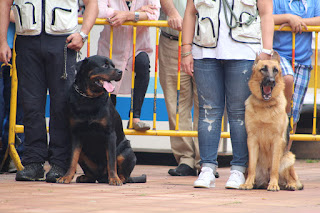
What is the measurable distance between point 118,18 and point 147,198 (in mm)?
2576

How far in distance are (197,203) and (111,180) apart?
1393 millimetres

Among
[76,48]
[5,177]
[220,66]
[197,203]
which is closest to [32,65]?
[76,48]

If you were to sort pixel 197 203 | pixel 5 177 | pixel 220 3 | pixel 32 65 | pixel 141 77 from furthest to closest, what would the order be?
pixel 141 77
pixel 5 177
pixel 32 65
pixel 220 3
pixel 197 203

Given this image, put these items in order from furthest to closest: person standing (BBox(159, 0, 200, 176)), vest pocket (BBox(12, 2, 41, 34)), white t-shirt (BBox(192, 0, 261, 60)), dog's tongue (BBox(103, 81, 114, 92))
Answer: person standing (BBox(159, 0, 200, 176)), vest pocket (BBox(12, 2, 41, 34)), dog's tongue (BBox(103, 81, 114, 92)), white t-shirt (BBox(192, 0, 261, 60))

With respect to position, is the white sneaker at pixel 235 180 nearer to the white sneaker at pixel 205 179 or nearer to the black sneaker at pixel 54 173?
the white sneaker at pixel 205 179

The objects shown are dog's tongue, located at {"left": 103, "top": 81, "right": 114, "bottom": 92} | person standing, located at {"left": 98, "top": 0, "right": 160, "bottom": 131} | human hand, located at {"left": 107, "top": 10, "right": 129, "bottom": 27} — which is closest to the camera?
dog's tongue, located at {"left": 103, "top": 81, "right": 114, "bottom": 92}

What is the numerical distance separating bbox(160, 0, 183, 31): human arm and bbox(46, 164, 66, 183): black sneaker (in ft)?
6.37

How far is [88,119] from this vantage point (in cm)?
537

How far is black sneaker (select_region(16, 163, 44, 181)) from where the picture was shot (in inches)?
220

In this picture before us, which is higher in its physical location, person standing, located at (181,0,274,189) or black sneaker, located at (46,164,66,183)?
person standing, located at (181,0,274,189)

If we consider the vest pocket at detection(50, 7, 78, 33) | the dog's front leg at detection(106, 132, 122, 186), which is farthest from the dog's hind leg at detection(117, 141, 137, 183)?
the vest pocket at detection(50, 7, 78, 33)

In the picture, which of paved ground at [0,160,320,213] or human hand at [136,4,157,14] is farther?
human hand at [136,4,157,14]

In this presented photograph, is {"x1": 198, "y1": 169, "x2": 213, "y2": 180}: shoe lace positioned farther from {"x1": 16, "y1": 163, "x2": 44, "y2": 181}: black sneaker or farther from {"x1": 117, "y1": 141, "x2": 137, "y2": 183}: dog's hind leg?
{"x1": 16, "y1": 163, "x2": 44, "y2": 181}: black sneaker

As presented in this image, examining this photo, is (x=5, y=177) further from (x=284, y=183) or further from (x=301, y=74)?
(x=301, y=74)
